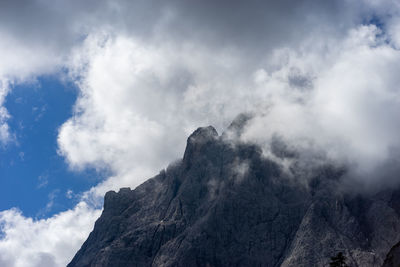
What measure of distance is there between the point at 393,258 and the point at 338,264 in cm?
7422

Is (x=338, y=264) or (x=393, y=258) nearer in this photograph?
(x=338, y=264)

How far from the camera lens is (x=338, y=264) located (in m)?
137

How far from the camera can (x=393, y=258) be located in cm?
19825
